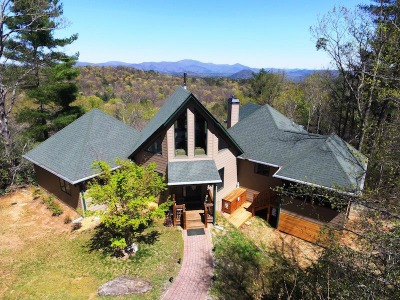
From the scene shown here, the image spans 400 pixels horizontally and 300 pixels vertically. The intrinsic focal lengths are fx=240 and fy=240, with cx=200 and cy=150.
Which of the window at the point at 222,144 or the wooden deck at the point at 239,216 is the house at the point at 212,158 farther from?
the wooden deck at the point at 239,216

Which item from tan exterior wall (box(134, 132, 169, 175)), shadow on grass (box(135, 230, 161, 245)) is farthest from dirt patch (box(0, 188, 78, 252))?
tan exterior wall (box(134, 132, 169, 175))

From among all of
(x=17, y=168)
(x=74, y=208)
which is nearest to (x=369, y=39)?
(x=74, y=208)

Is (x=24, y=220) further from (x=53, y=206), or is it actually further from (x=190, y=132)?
(x=190, y=132)

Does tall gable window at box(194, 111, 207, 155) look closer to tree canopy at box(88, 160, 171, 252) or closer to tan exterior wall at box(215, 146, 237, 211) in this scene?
tan exterior wall at box(215, 146, 237, 211)

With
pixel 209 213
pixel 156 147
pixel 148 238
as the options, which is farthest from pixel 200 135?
pixel 148 238

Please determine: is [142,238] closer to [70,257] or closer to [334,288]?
[70,257]

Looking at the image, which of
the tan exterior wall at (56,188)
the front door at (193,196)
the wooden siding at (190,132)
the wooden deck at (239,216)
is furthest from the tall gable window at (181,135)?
the tan exterior wall at (56,188)
